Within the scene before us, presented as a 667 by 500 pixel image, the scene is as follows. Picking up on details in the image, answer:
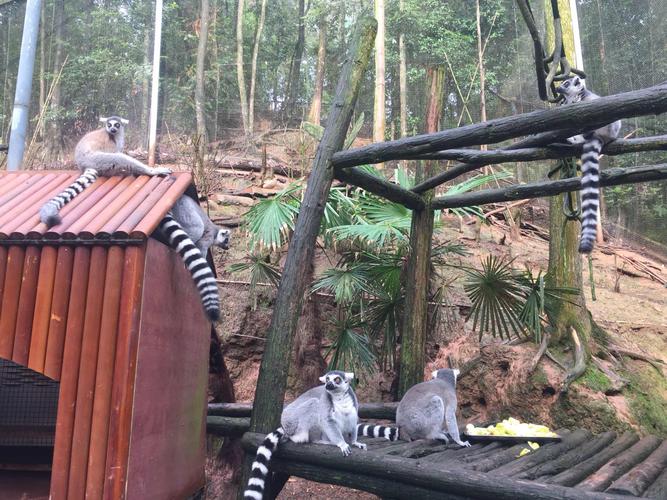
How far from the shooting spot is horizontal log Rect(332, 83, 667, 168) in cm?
323

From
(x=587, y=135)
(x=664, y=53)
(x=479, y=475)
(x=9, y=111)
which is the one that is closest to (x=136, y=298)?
(x=479, y=475)

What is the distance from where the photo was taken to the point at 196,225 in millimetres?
5008

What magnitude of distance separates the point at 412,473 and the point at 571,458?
161cm

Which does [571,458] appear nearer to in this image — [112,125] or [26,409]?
[112,125]

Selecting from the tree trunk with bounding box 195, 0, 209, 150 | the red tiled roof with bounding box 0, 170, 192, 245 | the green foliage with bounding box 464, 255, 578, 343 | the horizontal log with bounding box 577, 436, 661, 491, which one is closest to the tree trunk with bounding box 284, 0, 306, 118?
the tree trunk with bounding box 195, 0, 209, 150

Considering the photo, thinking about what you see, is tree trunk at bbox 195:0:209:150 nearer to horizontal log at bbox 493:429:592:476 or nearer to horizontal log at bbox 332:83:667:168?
horizontal log at bbox 332:83:667:168

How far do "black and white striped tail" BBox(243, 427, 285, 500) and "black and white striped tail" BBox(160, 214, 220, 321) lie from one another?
107 cm

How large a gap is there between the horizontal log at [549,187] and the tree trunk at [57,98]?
31.6 ft

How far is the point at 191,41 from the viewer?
52.0ft

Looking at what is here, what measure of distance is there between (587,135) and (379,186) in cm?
211

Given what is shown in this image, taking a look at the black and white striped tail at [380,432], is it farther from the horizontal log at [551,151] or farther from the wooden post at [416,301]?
the horizontal log at [551,151]

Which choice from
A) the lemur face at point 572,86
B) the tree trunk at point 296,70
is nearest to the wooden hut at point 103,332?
the lemur face at point 572,86

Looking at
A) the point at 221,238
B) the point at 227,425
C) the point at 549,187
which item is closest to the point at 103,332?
the point at 221,238

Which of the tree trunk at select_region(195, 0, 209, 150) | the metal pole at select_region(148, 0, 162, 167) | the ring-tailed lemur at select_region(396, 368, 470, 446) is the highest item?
the tree trunk at select_region(195, 0, 209, 150)
